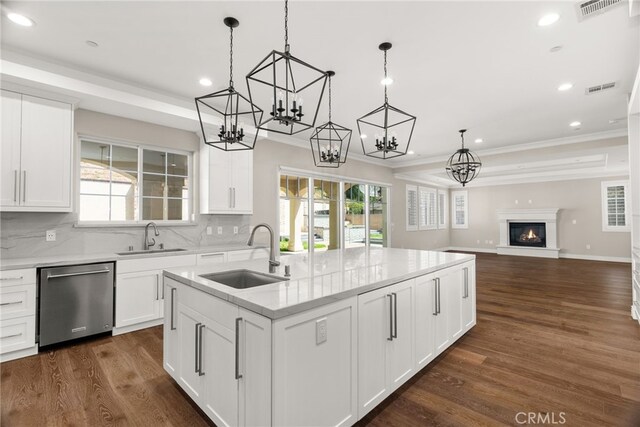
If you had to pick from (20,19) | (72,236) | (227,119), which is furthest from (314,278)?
(72,236)

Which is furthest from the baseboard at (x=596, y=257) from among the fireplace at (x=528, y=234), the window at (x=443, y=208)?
the window at (x=443, y=208)

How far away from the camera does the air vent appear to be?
12.0 ft

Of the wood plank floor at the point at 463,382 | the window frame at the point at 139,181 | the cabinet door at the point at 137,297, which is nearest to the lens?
the wood plank floor at the point at 463,382

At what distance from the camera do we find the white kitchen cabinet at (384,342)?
1876 mm

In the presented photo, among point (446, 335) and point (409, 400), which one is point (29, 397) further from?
point (446, 335)

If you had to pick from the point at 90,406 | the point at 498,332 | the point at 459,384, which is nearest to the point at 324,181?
the point at 498,332

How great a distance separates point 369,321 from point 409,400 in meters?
0.76

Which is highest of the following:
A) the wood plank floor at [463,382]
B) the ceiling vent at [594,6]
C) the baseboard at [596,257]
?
the ceiling vent at [594,6]

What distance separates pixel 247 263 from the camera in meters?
2.59

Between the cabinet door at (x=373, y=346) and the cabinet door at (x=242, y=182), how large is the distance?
10.5 feet

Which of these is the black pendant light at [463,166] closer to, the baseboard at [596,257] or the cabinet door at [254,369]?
the cabinet door at [254,369]

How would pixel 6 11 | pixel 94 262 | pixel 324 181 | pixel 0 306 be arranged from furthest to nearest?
pixel 324 181 → pixel 94 262 → pixel 0 306 → pixel 6 11

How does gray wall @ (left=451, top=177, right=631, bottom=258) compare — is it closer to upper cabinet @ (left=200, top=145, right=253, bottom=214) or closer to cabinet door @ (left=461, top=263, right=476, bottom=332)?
cabinet door @ (left=461, top=263, right=476, bottom=332)

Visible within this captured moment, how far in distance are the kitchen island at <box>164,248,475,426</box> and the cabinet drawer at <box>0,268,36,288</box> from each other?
1656 millimetres
